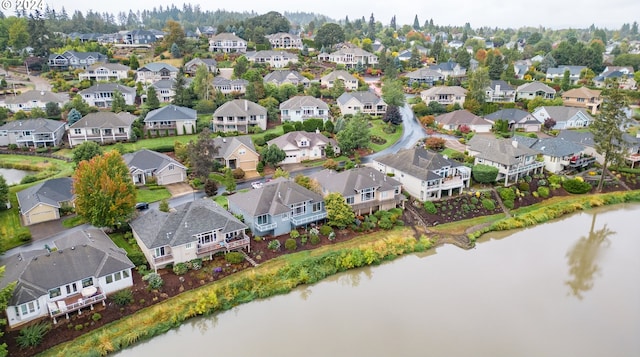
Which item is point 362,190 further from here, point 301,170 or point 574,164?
point 574,164

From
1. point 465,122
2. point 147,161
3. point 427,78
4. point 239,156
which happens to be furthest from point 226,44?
point 147,161

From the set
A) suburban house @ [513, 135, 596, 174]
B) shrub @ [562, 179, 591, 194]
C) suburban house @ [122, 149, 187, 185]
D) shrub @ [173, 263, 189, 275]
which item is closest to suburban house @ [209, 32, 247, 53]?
suburban house @ [122, 149, 187, 185]

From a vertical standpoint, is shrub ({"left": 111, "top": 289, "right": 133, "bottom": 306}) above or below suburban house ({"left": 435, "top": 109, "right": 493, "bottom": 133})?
below

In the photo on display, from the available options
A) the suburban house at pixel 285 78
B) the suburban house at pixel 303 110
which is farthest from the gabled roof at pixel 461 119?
the suburban house at pixel 285 78

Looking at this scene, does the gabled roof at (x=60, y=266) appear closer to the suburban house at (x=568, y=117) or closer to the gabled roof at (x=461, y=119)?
the gabled roof at (x=461, y=119)

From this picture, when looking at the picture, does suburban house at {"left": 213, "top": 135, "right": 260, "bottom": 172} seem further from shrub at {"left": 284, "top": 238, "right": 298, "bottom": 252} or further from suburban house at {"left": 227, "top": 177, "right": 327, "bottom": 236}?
shrub at {"left": 284, "top": 238, "right": 298, "bottom": 252}
